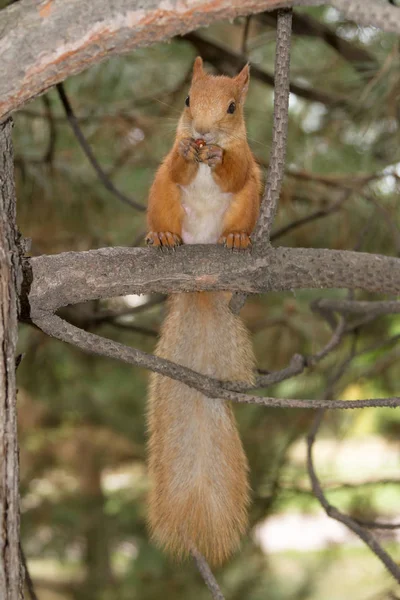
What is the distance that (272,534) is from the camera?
6.84m

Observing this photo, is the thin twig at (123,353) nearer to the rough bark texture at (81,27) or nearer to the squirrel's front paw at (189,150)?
the rough bark texture at (81,27)

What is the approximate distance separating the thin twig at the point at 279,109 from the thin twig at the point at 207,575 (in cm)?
51

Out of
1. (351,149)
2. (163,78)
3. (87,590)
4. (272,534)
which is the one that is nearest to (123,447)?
(87,590)

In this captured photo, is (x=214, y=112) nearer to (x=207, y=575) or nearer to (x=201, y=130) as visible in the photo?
(x=201, y=130)

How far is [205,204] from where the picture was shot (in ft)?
4.83

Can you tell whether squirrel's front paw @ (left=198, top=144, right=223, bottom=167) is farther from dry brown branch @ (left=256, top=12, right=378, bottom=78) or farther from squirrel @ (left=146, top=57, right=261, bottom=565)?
dry brown branch @ (left=256, top=12, right=378, bottom=78)

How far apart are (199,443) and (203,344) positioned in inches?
7.3

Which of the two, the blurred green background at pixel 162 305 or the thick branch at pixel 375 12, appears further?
the blurred green background at pixel 162 305

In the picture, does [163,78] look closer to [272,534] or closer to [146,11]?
[146,11]

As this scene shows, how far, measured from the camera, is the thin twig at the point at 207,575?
105cm

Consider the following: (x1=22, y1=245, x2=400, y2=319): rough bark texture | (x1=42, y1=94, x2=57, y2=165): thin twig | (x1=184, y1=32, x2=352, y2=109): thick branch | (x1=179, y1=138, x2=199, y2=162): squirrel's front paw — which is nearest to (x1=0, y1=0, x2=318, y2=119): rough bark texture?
(x1=22, y1=245, x2=400, y2=319): rough bark texture

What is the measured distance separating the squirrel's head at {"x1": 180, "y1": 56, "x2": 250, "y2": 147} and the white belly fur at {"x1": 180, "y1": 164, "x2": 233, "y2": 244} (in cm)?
7

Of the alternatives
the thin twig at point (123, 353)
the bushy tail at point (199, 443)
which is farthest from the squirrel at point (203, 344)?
the thin twig at point (123, 353)

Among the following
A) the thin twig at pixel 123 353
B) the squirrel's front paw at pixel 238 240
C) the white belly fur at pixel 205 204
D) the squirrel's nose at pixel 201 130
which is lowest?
the thin twig at pixel 123 353
